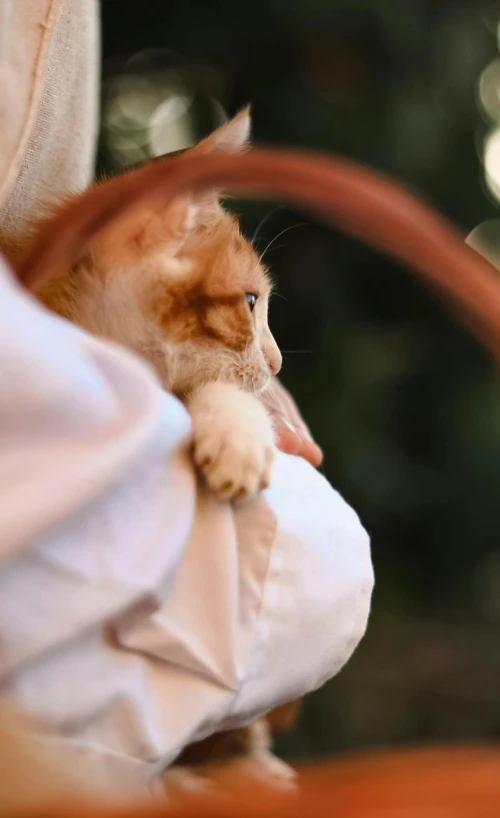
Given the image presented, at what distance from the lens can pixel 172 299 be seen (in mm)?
577

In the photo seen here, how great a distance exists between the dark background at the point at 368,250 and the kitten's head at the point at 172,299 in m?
0.50

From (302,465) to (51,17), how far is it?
14.5 inches

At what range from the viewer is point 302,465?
493 millimetres

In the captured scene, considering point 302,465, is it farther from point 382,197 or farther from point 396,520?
point 396,520

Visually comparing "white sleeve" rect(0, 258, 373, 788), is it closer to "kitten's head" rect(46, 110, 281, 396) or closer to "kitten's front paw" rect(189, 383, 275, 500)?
"kitten's front paw" rect(189, 383, 275, 500)

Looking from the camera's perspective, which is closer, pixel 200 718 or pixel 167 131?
pixel 200 718

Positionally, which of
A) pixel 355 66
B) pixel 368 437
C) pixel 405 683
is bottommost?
pixel 405 683

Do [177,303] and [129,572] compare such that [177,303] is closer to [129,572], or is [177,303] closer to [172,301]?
[172,301]

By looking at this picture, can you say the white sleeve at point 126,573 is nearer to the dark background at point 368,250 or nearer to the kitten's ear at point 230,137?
the kitten's ear at point 230,137

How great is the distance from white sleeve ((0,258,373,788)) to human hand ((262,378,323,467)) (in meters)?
0.13

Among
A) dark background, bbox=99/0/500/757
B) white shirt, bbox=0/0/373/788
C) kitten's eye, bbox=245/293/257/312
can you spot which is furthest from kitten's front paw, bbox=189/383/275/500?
dark background, bbox=99/0/500/757

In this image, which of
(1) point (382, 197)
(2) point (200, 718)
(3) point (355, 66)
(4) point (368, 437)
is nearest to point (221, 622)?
(2) point (200, 718)

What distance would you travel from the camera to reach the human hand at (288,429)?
562mm

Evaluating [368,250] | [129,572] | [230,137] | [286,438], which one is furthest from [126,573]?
[368,250]
